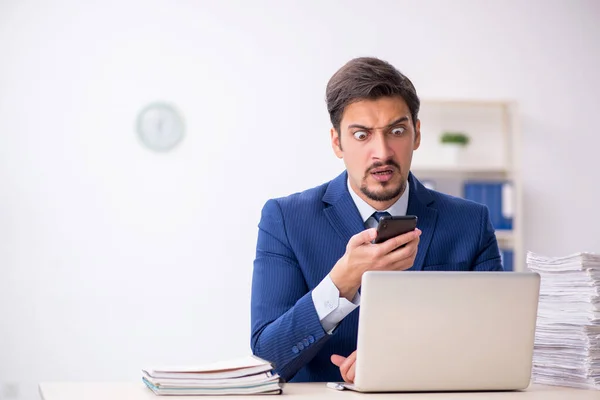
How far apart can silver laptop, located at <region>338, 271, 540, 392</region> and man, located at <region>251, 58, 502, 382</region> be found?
0.37 m

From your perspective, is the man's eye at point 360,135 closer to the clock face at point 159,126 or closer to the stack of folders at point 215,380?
the stack of folders at point 215,380

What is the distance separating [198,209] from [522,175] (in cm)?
213

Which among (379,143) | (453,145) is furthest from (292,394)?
(453,145)

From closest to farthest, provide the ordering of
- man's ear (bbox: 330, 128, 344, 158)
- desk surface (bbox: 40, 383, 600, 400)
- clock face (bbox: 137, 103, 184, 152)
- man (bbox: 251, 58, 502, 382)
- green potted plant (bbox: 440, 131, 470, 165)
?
desk surface (bbox: 40, 383, 600, 400), man (bbox: 251, 58, 502, 382), man's ear (bbox: 330, 128, 344, 158), clock face (bbox: 137, 103, 184, 152), green potted plant (bbox: 440, 131, 470, 165)

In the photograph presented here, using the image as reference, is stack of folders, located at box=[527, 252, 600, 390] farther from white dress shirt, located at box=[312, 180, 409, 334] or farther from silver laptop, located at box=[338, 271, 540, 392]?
white dress shirt, located at box=[312, 180, 409, 334]

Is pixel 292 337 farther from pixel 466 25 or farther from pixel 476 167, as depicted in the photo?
pixel 466 25

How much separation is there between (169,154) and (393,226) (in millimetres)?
3389

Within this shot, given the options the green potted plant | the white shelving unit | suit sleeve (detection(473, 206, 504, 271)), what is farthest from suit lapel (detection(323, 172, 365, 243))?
the green potted plant

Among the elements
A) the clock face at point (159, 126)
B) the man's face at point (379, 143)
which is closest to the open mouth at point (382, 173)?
the man's face at point (379, 143)

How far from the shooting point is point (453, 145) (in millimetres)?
5016

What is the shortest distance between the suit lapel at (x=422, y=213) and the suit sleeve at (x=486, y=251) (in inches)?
5.6

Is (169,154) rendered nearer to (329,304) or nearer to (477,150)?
(477,150)

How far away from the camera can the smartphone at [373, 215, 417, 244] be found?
5.35 feet

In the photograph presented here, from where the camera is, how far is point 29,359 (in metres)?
4.64
